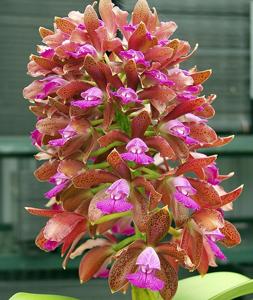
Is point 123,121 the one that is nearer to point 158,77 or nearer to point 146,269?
point 158,77

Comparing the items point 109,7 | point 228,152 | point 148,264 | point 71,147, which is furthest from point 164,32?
point 228,152

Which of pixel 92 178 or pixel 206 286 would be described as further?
pixel 206 286

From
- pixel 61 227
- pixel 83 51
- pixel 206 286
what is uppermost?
Result: pixel 83 51

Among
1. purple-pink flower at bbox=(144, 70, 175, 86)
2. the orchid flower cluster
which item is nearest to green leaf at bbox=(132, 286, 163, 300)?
the orchid flower cluster

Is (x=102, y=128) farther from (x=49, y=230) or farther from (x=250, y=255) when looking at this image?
(x=250, y=255)

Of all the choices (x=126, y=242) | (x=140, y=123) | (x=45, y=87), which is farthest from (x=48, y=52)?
(x=126, y=242)

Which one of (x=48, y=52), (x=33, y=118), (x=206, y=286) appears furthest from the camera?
(x=33, y=118)

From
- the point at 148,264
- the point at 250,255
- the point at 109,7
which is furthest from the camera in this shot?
the point at 250,255
